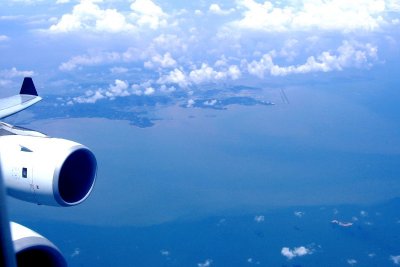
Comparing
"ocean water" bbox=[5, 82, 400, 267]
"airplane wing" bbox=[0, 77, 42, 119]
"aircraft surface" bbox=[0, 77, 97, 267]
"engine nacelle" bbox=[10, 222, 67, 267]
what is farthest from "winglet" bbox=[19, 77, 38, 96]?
A: "ocean water" bbox=[5, 82, 400, 267]

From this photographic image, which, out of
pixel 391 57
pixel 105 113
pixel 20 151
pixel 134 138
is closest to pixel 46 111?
pixel 105 113

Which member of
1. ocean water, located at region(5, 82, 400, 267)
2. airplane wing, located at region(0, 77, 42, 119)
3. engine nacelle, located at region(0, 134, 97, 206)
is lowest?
ocean water, located at region(5, 82, 400, 267)

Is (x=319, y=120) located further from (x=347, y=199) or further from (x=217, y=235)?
(x=217, y=235)

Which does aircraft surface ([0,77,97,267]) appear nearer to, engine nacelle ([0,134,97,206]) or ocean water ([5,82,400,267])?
engine nacelle ([0,134,97,206])

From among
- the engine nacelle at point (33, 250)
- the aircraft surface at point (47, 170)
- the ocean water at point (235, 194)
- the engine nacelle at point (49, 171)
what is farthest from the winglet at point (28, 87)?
the ocean water at point (235, 194)

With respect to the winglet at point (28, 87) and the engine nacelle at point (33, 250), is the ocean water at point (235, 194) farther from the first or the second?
the engine nacelle at point (33, 250)
